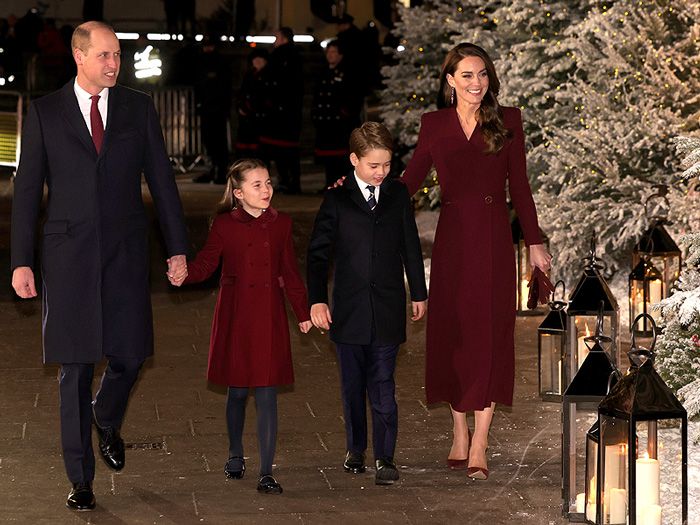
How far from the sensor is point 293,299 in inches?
287

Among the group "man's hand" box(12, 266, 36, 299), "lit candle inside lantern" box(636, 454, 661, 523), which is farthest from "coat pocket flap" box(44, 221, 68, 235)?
"lit candle inside lantern" box(636, 454, 661, 523)

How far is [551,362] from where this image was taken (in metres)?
8.72

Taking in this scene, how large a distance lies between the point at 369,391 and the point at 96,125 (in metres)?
1.75

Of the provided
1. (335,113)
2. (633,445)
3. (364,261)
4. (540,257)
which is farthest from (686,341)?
(335,113)

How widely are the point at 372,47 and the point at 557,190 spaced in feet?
33.8

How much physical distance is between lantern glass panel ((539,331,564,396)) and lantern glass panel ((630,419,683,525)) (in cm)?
55

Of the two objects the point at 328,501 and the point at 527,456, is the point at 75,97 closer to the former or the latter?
the point at 328,501

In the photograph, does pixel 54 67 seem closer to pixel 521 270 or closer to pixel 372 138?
pixel 521 270

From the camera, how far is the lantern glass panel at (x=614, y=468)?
6090 millimetres

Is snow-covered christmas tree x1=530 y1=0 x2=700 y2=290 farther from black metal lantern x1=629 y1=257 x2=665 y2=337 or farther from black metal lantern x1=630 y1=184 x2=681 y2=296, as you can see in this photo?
black metal lantern x1=629 y1=257 x2=665 y2=337

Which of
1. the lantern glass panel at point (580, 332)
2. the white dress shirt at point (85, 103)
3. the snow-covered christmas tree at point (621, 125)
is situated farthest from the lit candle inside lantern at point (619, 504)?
the snow-covered christmas tree at point (621, 125)

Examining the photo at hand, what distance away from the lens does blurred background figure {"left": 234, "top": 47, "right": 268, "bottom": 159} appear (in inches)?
803

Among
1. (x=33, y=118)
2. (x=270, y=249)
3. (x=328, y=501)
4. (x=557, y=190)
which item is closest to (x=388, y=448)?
(x=328, y=501)

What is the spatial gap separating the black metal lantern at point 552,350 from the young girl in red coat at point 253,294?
1680mm
